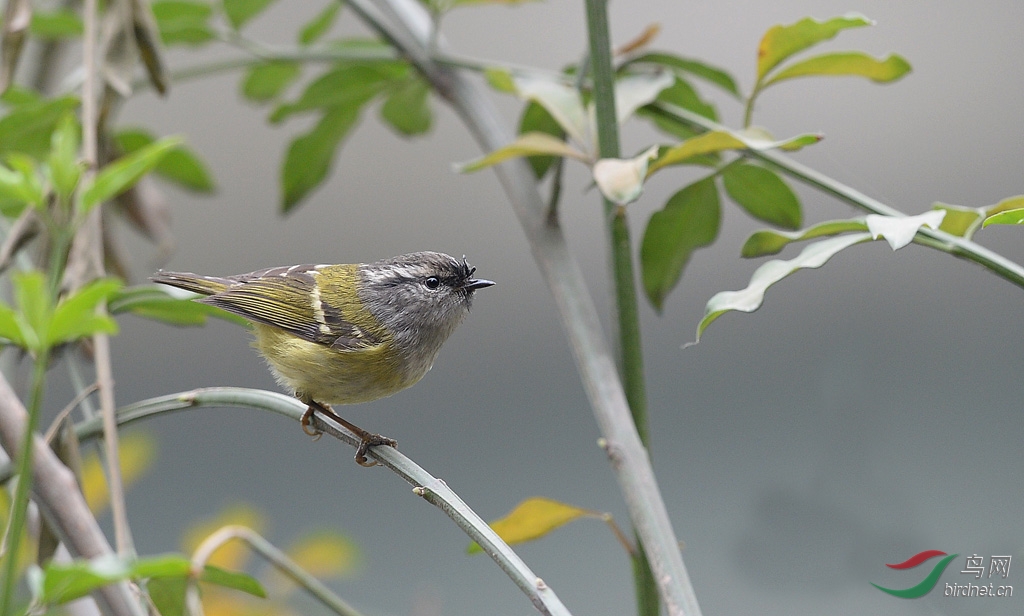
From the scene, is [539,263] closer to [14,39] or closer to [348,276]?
[348,276]

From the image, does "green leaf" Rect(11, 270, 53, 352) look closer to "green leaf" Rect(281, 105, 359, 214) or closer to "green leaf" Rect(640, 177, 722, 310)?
"green leaf" Rect(640, 177, 722, 310)

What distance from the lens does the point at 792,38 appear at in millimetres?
1407

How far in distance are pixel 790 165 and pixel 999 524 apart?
0.73 meters

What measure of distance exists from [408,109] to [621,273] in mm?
881

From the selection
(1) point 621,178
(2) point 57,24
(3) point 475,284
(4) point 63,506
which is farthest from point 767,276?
(2) point 57,24

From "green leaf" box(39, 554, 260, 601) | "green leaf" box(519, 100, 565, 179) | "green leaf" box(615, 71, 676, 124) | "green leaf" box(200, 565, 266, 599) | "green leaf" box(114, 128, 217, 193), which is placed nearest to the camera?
"green leaf" box(39, 554, 260, 601)

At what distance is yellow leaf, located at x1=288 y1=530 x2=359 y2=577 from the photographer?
1916 millimetres

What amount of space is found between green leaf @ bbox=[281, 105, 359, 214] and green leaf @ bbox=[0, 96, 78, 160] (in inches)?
16.0

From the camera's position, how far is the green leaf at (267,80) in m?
2.15

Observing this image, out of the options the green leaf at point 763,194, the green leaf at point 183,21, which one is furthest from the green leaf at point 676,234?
the green leaf at point 183,21

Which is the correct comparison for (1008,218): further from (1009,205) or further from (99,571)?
(99,571)

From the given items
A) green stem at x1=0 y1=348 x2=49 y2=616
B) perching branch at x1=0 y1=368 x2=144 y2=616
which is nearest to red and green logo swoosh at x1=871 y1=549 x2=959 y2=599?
perching branch at x1=0 y1=368 x2=144 y2=616

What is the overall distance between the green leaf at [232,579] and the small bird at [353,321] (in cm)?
44

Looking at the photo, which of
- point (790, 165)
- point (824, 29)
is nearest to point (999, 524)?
point (790, 165)
